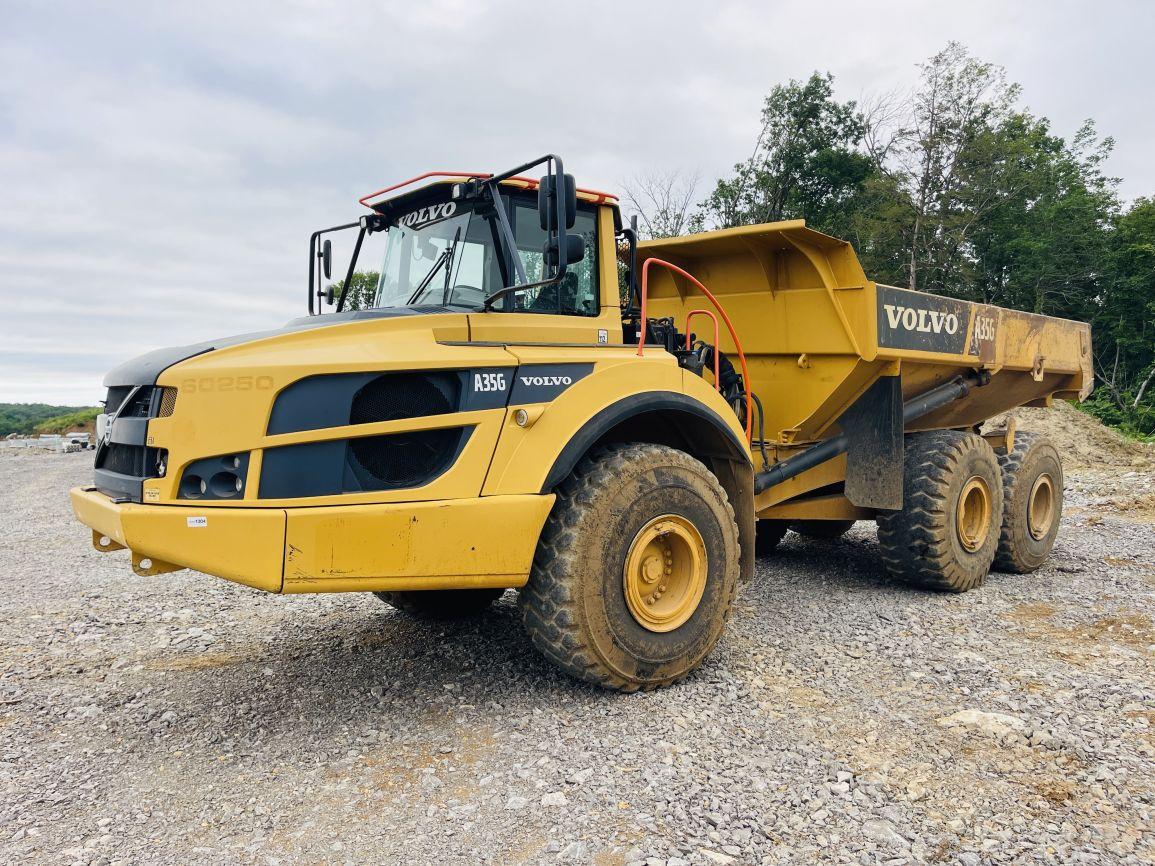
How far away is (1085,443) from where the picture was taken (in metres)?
17.6

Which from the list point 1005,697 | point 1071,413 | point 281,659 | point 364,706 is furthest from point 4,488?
point 1071,413

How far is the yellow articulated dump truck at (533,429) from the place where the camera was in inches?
133

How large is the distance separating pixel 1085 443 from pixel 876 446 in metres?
14.2

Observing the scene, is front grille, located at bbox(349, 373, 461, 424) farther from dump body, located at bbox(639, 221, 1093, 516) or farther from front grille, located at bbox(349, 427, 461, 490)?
dump body, located at bbox(639, 221, 1093, 516)

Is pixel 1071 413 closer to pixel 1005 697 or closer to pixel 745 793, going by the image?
pixel 1005 697

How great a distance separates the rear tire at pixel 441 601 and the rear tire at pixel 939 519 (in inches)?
117

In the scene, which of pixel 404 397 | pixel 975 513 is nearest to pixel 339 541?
pixel 404 397

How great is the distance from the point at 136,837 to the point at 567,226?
2855 millimetres

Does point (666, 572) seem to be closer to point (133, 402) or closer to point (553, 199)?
point (553, 199)

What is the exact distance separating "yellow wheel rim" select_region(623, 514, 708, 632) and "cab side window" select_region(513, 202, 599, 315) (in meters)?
1.16

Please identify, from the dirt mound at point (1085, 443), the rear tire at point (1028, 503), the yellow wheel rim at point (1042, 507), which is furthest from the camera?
the dirt mound at point (1085, 443)

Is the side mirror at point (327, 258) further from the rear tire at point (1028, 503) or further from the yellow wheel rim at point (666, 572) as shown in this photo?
the rear tire at point (1028, 503)

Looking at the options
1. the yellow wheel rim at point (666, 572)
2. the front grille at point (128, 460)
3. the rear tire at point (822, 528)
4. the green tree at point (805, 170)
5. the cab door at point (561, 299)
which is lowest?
the rear tire at point (822, 528)

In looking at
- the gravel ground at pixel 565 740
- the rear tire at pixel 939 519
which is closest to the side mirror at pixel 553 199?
the gravel ground at pixel 565 740
